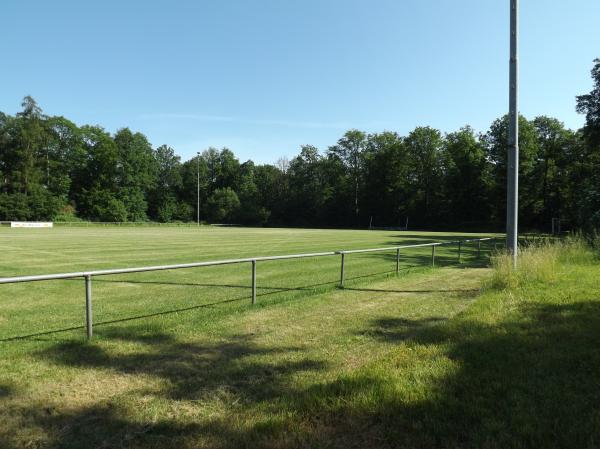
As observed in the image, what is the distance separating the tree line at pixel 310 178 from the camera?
232ft

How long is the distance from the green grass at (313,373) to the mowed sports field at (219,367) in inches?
0.8

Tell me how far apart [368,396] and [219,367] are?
1933 millimetres

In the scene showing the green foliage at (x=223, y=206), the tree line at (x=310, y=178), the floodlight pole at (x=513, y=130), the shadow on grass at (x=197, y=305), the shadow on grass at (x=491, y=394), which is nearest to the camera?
the shadow on grass at (x=491, y=394)

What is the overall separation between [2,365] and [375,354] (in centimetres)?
461

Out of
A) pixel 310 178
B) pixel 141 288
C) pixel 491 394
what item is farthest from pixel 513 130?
pixel 310 178

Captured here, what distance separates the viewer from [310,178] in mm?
110000

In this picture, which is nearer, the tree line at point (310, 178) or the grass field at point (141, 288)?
the grass field at point (141, 288)

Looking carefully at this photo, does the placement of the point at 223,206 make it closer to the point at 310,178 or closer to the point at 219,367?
the point at 310,178

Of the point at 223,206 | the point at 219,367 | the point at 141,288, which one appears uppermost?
the point at 223,206

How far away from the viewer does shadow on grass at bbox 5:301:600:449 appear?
130 inches

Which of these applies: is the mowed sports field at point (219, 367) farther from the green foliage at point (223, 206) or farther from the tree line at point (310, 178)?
the green foliage at point (223, 206)

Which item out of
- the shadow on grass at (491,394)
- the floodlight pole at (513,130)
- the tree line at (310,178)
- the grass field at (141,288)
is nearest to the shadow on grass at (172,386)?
the shadow on grass at (491,394)

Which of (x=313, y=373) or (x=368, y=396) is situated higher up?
(x=368, y=396)

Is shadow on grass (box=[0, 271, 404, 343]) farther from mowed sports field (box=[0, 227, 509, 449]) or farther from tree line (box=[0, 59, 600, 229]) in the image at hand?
tree line (box=[0, 59, 600, 229])
